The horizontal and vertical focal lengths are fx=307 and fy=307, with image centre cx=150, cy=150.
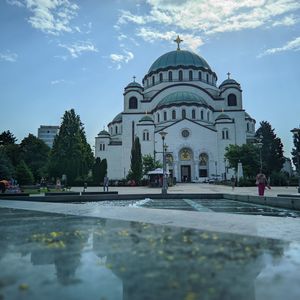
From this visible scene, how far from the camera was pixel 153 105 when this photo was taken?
6412cm

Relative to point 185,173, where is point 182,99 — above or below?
above

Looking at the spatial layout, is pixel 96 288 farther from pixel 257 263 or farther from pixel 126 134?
pixel 126 134

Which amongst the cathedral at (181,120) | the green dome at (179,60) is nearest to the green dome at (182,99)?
the cathedral at (181,120)

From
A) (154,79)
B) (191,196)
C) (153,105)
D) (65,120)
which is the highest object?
(154,79)

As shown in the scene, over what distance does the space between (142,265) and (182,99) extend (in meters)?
56.9

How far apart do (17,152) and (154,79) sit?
31.6m

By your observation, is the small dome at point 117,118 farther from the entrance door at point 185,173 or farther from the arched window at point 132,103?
the entrance door at point 185,173

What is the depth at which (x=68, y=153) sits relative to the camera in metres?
44.1

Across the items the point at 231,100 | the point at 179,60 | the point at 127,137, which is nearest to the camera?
the point at 127,137

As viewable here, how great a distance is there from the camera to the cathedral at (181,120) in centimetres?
5672

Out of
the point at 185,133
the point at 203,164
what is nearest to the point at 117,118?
the point at 185,133

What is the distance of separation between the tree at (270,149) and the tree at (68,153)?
95.6ft

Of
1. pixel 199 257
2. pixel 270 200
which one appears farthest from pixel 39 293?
pixel 270 200

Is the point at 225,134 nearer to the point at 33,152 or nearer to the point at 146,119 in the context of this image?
the point at 146,119
